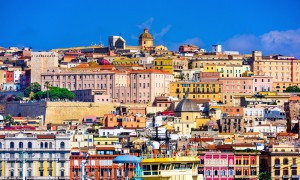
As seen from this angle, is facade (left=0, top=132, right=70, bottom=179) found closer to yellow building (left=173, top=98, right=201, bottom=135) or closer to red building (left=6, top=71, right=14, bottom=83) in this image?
yellow building (left=173, top=98, right=201, bottom=135)

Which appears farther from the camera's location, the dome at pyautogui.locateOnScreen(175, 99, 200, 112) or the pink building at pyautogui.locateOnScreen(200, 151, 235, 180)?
the dome at pyautogui.locateOnScreen(175, 99, 200, 112)

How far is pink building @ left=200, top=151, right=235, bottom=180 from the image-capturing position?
7138cm

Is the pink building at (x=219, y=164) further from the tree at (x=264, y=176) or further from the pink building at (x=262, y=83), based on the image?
the pink building at (x=262, y=83)

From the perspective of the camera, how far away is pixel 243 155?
235 ft

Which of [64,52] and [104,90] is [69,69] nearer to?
[104,90]

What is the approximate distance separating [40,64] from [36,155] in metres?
45.1

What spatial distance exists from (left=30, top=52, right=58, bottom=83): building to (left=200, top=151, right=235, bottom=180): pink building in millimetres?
45035

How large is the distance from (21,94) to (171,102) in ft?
54.1

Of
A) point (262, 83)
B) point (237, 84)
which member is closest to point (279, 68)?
point (262, 83)

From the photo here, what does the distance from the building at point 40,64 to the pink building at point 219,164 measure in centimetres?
4504

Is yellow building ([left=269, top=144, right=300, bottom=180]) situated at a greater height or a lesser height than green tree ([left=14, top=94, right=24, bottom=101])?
lesser

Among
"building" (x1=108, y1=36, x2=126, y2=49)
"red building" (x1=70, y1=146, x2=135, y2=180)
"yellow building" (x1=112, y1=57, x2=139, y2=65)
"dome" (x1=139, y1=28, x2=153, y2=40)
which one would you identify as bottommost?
"red building" (x1=70, y1=146, x2=135, y2=180)

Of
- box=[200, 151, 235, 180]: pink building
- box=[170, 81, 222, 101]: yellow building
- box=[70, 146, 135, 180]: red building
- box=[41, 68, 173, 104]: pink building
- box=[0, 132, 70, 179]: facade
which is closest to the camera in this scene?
box=[70, 146, 135, 180]: red building

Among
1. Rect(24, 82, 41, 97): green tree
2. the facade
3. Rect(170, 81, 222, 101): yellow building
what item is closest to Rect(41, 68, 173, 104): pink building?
Rect(24, 82, 41, 97): green tree
